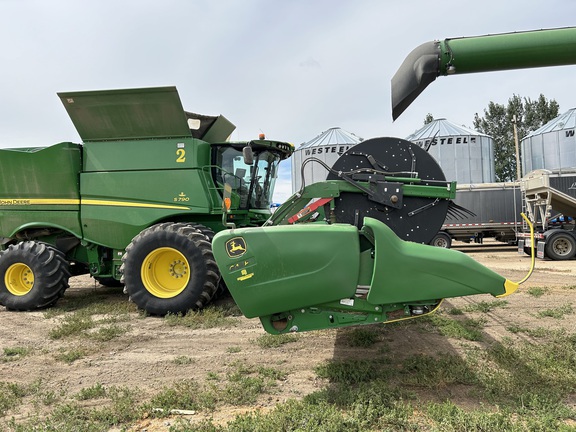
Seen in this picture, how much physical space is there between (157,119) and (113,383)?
4.02m

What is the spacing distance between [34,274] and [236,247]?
5074mm

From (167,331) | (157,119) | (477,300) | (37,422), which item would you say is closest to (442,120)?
(477,300)

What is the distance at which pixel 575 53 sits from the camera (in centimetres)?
243

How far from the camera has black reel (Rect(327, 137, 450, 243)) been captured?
4137mm

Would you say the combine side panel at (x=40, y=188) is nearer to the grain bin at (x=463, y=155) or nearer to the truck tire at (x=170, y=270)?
the truck tire at (x=170, y=270)

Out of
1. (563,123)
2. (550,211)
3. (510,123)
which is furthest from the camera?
(510,123)

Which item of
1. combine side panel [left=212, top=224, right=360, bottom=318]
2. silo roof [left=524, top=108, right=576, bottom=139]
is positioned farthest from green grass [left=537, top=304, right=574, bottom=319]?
silo roof [left=524, top=108, right=576, bottom=139]

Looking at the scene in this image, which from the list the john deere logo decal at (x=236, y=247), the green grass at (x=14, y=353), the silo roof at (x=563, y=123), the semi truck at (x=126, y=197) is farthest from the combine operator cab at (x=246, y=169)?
the silo roof at (x=563, y=123)

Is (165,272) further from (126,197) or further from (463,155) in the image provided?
(463,155)

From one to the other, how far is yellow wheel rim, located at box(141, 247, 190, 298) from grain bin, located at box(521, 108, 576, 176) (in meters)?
19.7

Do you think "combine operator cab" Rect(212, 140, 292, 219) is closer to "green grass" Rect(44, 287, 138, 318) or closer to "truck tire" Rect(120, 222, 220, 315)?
"truck tire" Rect(120, 222, 220, 315)

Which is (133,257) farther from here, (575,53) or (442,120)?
(442,120)

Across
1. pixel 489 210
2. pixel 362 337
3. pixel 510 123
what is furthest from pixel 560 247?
pixel 510 123

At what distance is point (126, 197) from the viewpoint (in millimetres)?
6445
